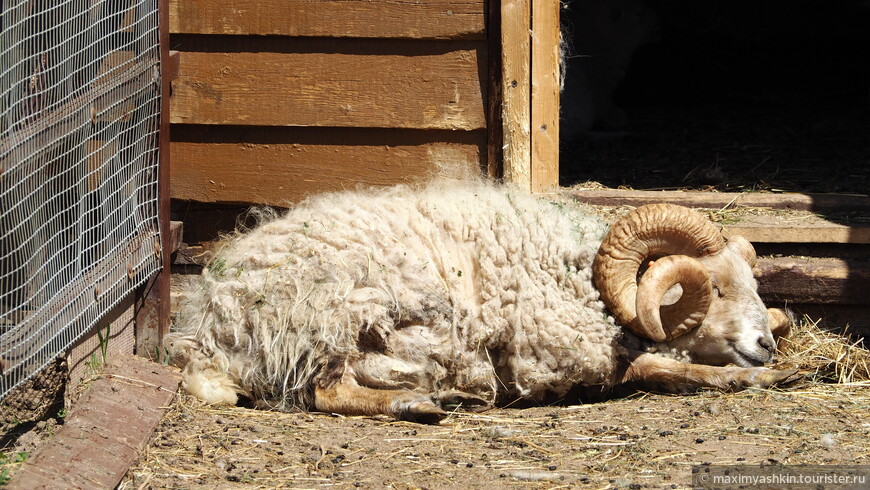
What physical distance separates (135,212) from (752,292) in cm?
307

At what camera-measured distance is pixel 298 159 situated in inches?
212

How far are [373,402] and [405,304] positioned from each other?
19.8 inches

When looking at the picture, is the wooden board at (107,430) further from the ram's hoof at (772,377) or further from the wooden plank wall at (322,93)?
the ram's hoof at (772,377)

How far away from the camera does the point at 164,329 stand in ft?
15.8

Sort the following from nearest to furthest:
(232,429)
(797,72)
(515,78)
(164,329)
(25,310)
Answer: (25,310), (232,429), (164,329), (515,78), (797,72)

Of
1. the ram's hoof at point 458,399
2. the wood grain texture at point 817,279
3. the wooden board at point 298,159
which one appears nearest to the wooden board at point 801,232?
the wood grain texture at point 817,279

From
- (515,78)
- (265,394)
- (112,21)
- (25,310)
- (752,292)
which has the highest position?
(112,21)

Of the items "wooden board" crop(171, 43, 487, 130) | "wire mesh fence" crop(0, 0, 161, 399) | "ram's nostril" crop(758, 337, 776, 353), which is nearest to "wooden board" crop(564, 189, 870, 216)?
"wooden board" crop(171, 43, 487, 130)

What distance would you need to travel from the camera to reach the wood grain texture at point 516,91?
16.6ft

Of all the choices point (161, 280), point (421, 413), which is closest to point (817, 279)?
point (421, 413)

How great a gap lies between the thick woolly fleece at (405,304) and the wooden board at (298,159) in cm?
41

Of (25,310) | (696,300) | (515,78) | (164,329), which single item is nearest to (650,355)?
(696,300)

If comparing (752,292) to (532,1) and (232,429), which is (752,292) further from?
(232,429)

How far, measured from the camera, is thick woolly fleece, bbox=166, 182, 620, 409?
4.52 meters
